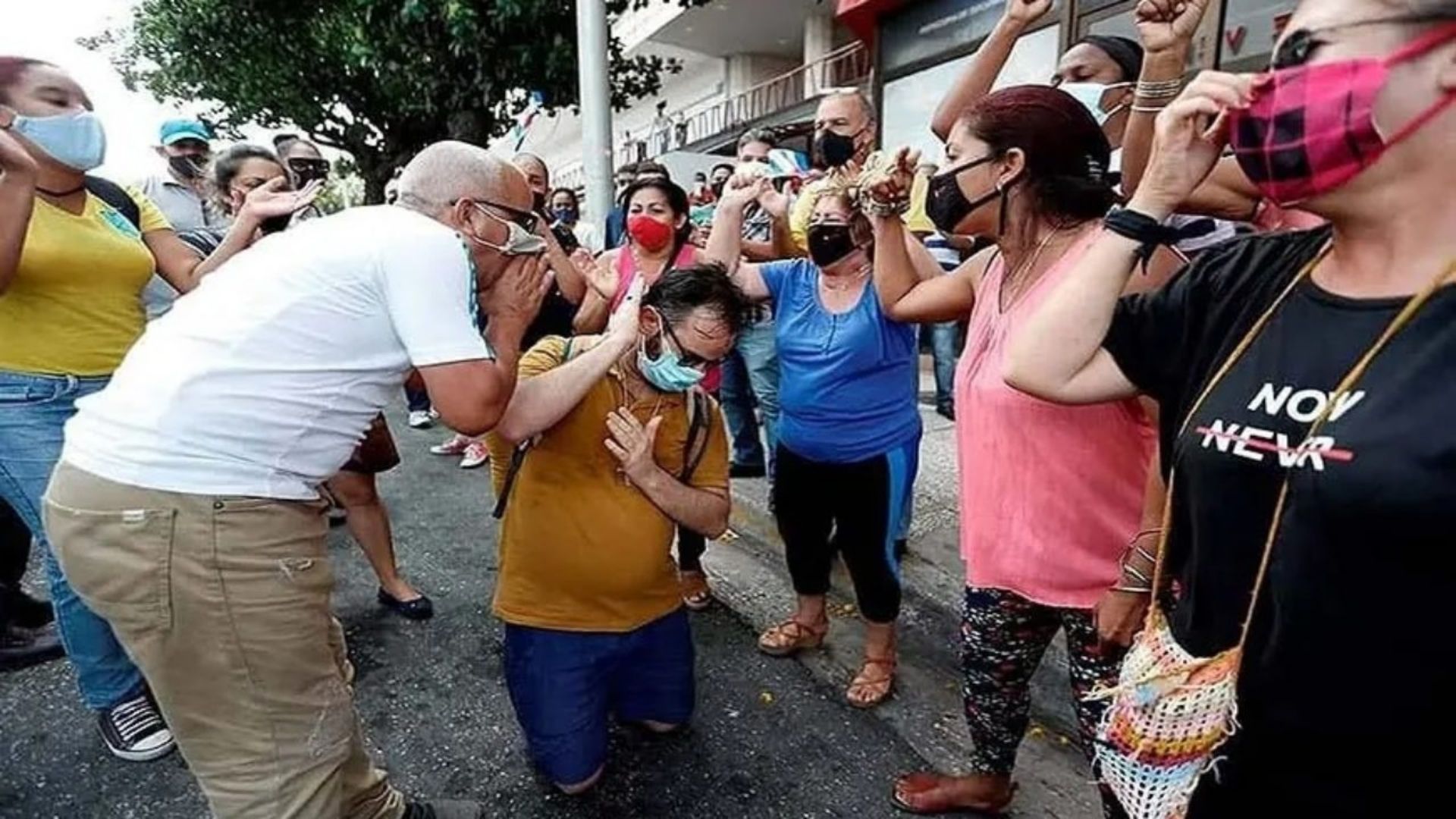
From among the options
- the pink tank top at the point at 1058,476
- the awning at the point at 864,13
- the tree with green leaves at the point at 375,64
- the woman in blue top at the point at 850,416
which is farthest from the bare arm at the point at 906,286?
the awning at the point at 864,13

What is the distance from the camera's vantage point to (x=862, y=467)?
A: 249 cm

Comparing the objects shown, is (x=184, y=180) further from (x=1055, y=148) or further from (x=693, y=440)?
(x=1055, y=148)

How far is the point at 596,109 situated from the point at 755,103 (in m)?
13.2

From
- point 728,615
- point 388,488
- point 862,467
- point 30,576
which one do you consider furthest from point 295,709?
point 388,488

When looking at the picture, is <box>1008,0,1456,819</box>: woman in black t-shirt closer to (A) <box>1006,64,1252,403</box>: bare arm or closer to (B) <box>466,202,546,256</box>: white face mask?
(A) <box>1006,64,1252,403</box>: bare arm

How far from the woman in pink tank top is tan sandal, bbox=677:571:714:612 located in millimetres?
1581

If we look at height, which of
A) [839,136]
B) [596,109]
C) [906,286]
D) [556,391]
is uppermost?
[596,109]

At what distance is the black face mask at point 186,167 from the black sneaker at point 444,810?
3206 mm

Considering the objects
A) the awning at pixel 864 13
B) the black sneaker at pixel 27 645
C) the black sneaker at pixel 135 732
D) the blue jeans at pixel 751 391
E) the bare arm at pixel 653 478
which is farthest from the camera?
the awning at pixel 864 13

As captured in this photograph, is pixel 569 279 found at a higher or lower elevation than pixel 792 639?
higher

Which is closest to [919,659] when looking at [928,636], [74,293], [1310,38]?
[928,636]

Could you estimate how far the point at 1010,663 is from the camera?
6.03ft

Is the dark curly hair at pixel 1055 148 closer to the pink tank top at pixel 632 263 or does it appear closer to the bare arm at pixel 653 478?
the bare arm at pixel 653 478

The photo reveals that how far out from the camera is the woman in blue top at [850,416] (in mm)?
2490
